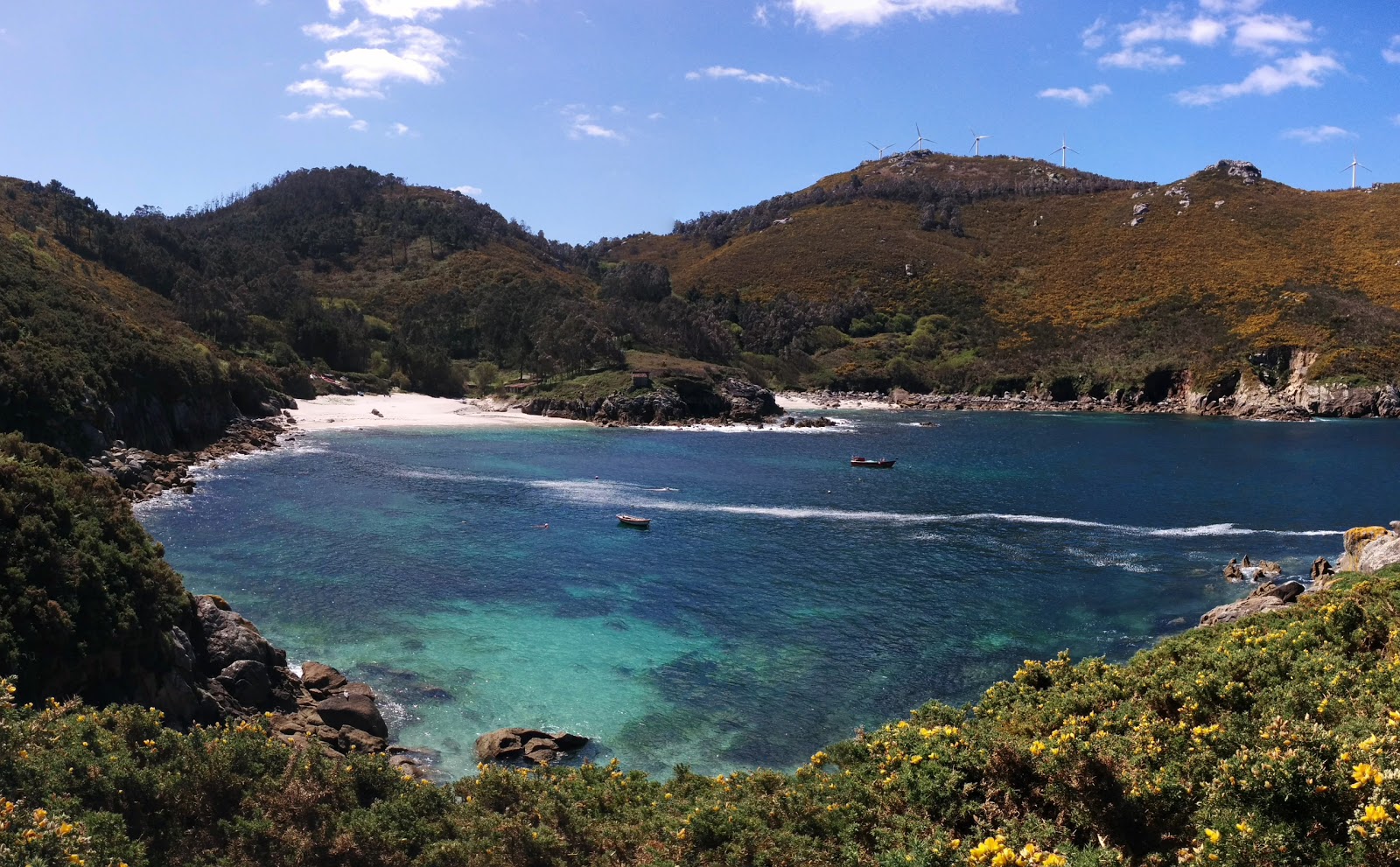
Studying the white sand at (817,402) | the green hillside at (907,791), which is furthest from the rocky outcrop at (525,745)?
the white sand at (817,402)

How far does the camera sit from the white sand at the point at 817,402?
128 meters

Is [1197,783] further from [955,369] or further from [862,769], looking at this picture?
[955,369]

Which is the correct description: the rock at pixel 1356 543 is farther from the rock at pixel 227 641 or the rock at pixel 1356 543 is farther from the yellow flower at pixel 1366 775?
the rock at pixel 227 641

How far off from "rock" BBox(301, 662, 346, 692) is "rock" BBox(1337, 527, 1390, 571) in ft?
114

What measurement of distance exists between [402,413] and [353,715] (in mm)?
82683

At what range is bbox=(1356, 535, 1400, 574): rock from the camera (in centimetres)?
2722

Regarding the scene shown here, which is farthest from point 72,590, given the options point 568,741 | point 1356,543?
point 1356,543

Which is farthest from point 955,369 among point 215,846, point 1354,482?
point 215,846

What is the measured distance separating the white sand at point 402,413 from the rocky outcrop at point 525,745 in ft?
231

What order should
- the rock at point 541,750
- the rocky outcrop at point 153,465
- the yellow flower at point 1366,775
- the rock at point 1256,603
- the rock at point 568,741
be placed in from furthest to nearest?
1. the rocky outcrop at point 153,465
2. the rock at point 1256,603
3. the rock at point 568,741
4. the rock at point 541,750
5. the yellow flower at point 1366,775

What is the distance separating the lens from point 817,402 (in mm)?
131500

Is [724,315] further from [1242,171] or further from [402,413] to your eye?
[1242,171]

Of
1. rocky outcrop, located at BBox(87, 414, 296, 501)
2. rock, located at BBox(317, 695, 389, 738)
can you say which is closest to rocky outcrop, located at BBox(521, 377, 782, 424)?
rocky outcrop, located at BBox(87, 414, 296, 501)

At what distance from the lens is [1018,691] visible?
1719cm
